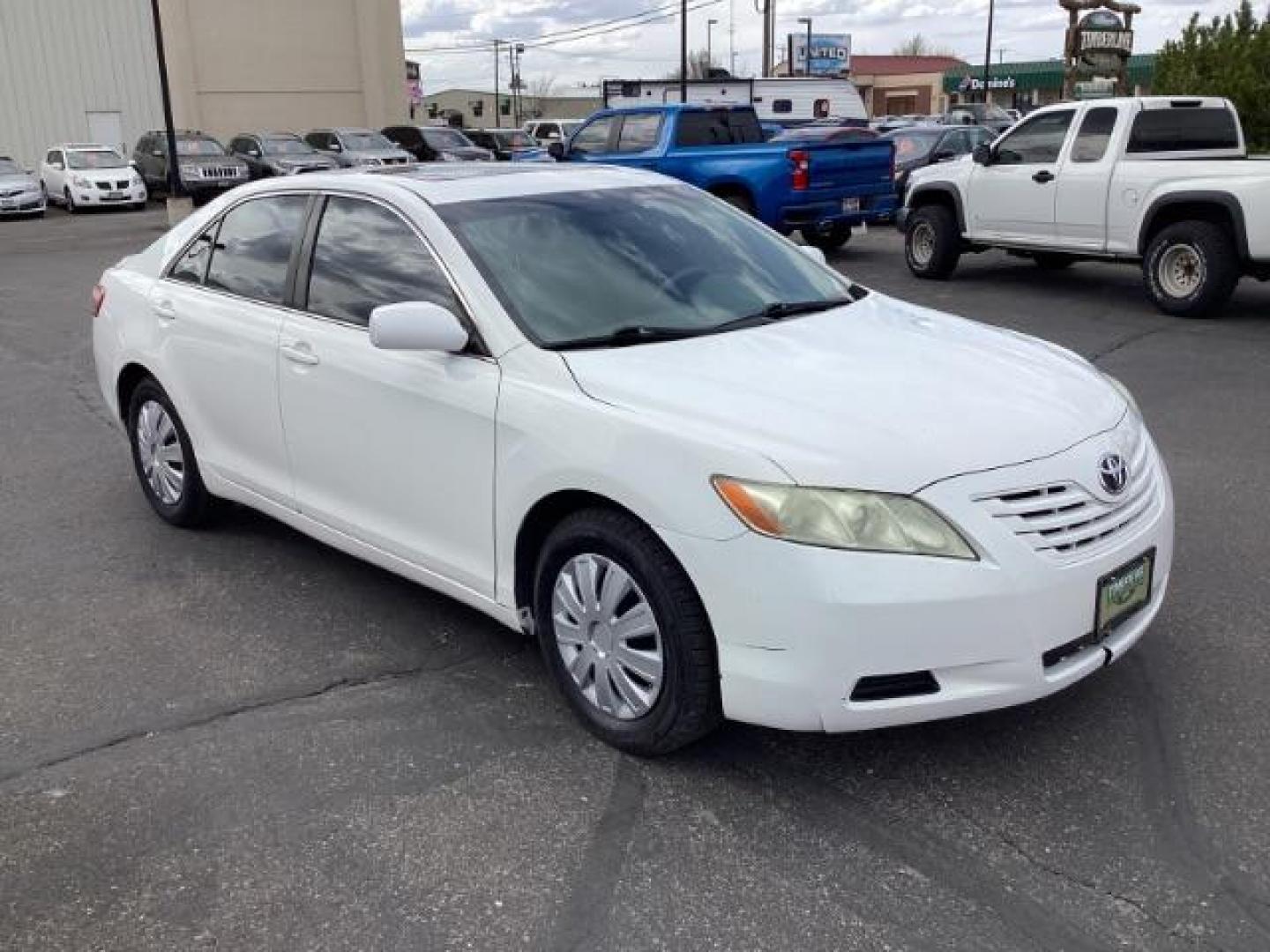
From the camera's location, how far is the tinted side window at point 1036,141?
11609 mm

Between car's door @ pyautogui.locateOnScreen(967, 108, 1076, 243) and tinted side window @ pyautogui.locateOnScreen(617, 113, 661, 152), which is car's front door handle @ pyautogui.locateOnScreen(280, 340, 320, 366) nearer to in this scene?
car's door @ pyautogui.locateOnScreen(967, 108, 1076, 243)

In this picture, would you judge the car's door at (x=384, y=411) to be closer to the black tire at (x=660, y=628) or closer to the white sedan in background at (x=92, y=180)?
the black tire at (x=660, y=628)

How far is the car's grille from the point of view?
303 centimetres

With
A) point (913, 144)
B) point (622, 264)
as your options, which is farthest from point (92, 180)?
point (622, 264)

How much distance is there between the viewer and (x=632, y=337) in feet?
12.4

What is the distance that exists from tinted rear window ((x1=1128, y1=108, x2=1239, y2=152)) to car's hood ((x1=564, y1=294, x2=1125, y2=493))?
8078 mm

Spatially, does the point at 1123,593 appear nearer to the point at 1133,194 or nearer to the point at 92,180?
the point at 1133,194

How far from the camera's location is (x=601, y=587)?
3.39 m

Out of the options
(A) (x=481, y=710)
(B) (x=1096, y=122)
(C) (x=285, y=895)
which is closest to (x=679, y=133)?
(B) (x=1096, y=122)

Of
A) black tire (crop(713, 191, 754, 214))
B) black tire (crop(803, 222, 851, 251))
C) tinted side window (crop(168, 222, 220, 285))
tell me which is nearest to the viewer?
tinted side window (crop(168, 222, 220, 285))

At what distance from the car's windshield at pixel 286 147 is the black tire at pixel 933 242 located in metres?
19.4

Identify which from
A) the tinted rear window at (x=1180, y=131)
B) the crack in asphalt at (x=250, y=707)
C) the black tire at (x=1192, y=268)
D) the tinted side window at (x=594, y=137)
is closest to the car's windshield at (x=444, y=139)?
the tinted side window at (x=594, y=137)

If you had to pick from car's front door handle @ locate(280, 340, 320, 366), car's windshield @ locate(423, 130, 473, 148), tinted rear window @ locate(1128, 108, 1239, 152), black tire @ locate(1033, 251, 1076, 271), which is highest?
tinted rear window @ locate(1128, 108, 1239, 152)

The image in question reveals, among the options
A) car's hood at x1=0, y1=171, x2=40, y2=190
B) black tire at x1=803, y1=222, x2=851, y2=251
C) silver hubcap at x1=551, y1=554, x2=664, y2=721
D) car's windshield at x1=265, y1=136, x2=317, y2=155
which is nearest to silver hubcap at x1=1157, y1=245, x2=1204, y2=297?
black tire at x1=803, y1=222, x2=851, y2=251
